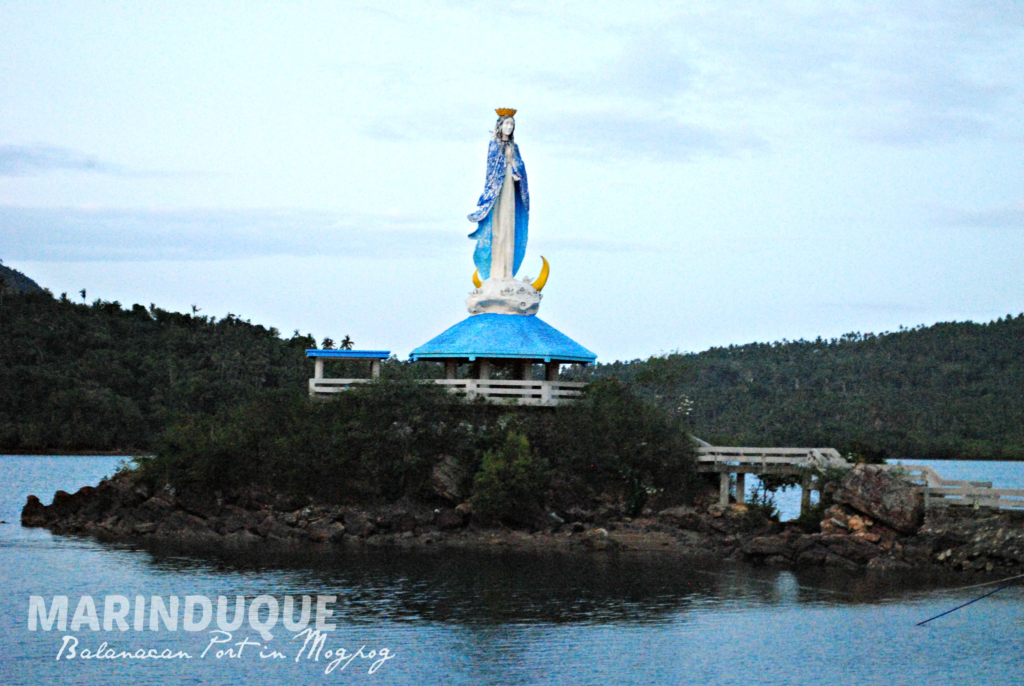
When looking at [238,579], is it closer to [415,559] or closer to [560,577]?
[415,559]

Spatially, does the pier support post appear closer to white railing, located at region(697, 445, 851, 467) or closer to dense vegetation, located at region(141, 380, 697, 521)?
white railing, located at region(697, 445, 851, 467)

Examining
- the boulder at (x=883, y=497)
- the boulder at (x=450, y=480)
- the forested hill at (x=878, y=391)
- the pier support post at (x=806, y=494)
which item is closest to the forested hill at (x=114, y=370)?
the forested hill at (x=878, y=391)

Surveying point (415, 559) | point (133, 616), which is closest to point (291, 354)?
point (415, 559)

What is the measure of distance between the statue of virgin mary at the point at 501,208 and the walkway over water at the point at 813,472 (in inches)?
378

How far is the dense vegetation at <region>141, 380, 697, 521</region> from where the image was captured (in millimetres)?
44125

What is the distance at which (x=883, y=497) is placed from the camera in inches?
1558

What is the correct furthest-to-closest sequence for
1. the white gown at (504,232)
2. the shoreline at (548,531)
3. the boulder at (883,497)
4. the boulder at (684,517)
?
1. the white gown at (504,232)
2. the boulder at (684,517)
3. the boulder at (883,497)
4. the shoreline at (548,531)

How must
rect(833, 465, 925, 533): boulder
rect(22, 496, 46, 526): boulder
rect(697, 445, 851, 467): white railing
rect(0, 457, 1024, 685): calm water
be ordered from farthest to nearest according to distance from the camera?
rect(22, 496, 46, 526): boulder < rect(697, 445, 851, 467): white railing < rect(833, 465, 925, 533): boulder < rect(0, 457, 1024, 685): calm water

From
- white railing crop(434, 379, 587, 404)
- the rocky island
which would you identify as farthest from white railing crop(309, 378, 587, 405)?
the rocky island

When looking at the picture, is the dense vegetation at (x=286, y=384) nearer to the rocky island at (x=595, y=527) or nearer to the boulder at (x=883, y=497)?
the rocky island at (x=595, y=527)

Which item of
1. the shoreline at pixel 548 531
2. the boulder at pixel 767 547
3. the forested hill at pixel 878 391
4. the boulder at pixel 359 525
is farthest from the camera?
the forested hill at pixel 878 391

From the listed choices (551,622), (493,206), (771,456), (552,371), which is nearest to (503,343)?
(552,371)

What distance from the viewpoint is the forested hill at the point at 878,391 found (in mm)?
104875

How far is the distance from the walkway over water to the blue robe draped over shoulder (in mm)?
9858
